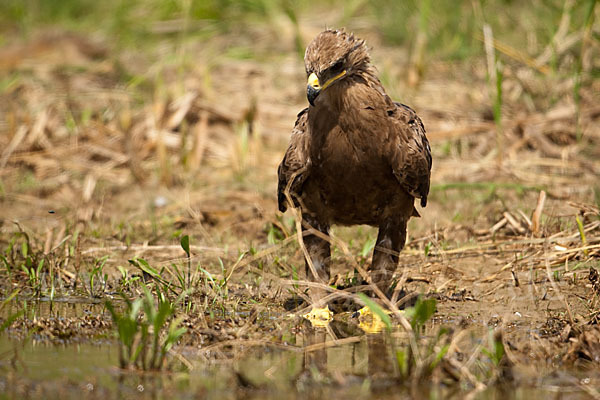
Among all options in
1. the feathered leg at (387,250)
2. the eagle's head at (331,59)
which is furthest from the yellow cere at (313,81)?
the feathered leg at (387,250)

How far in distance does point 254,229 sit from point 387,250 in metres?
1.64

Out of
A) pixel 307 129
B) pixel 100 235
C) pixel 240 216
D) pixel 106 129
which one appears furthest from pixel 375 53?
pixel 307 129

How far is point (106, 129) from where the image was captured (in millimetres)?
8492

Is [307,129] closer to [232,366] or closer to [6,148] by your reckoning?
[232,366]

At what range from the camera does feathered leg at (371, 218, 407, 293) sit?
4.75m

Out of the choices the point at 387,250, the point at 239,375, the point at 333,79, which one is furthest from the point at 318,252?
the point at 239,375

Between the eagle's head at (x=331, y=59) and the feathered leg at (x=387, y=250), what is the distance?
2.96ft

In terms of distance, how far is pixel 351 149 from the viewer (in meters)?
4.39

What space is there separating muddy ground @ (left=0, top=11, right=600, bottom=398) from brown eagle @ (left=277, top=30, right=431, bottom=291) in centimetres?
50

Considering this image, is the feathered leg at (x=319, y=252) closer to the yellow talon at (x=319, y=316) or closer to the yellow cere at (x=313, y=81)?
the yellow talon at (x=319, y=316)

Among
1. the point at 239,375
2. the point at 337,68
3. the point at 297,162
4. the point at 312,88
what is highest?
the point at 337,68

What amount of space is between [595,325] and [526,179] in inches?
133

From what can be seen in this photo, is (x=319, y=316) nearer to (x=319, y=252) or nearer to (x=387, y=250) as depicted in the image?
(x=319, y=252)

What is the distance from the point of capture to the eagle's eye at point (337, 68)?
433cm
